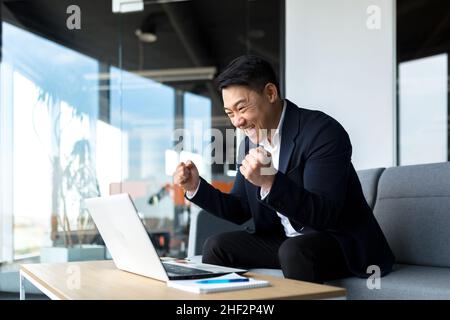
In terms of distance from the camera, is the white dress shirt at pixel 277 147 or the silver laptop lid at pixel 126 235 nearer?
the silver laptop lid at pixel 126 235

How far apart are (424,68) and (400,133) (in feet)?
1.85

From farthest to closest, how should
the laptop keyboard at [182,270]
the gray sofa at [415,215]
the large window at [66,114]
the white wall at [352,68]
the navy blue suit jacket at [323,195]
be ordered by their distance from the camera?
1. the large window at [66,114]
2. the white wall at [352,68]
3. the gray sofa at [415,215]
4. the navy blue suit jacket at [323,195]
5. the laptop keyboard at [182,270]

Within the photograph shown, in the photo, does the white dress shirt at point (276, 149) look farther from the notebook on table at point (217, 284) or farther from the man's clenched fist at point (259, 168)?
the notebook on table at point (217, 284)

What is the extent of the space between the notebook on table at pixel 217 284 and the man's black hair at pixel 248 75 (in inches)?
27.5

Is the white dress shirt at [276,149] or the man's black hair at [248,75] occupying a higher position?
the man's black hair at [248,75]

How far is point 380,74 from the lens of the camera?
353 cm

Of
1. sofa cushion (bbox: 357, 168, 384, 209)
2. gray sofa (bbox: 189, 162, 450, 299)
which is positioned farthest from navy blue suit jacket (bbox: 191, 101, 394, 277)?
sofa cushion (bbox: 357, 168, 384, 209)

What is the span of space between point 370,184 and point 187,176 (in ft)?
3.20

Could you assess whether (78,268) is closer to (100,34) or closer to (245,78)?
(245,78)

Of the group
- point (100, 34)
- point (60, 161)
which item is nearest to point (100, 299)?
point (60, 161)

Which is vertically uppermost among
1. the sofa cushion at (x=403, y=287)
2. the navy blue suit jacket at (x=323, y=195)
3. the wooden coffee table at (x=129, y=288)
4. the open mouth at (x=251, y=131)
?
the open mouth at (x=251, y=131)

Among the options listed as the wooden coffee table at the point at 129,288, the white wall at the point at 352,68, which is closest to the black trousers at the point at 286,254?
the wooden coffee table at the point at 129,288

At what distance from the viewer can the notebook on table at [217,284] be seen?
4.33 feet

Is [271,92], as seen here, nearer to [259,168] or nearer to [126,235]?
[259,168]
